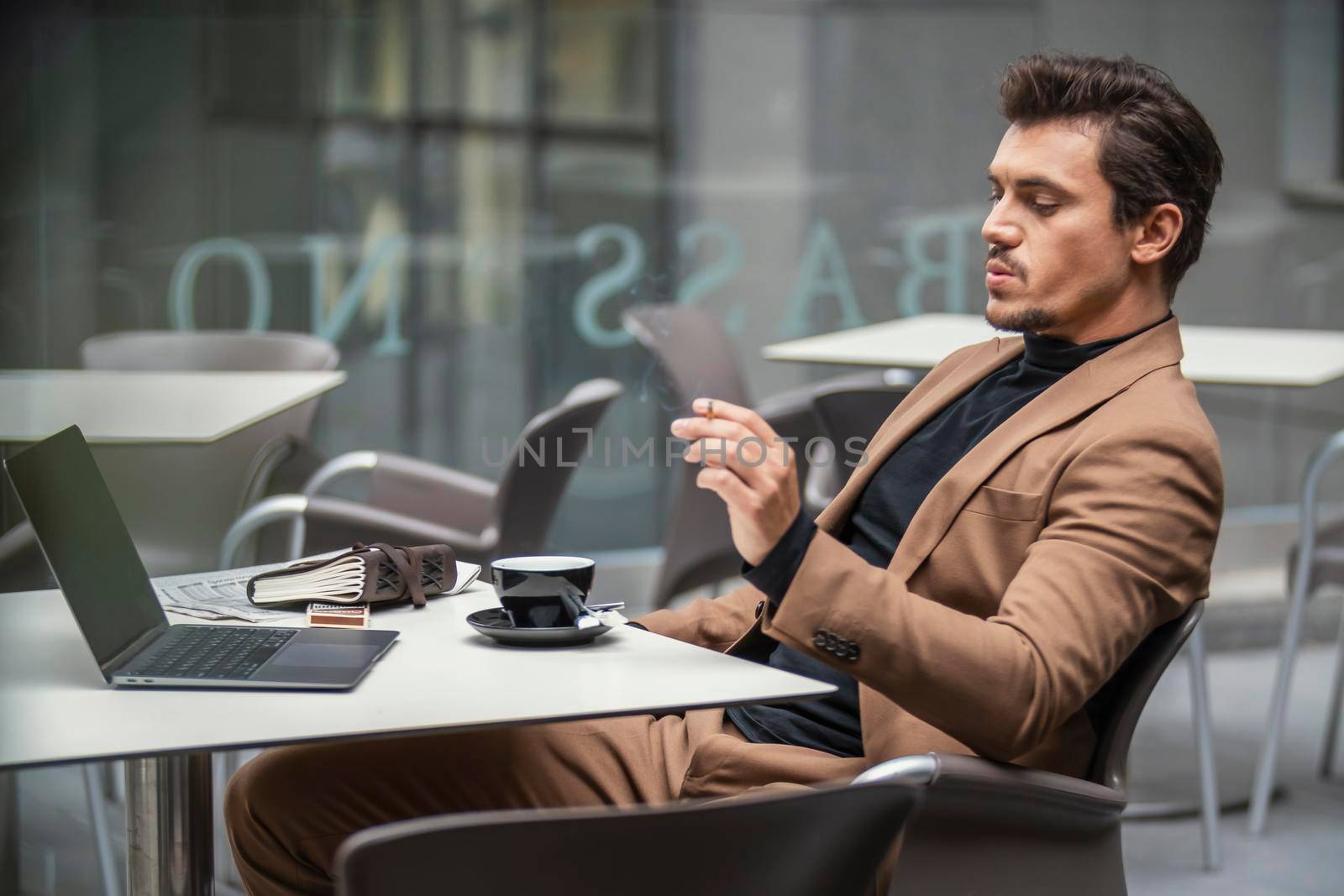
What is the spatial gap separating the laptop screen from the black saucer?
0.33m

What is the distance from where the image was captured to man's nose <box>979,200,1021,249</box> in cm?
168

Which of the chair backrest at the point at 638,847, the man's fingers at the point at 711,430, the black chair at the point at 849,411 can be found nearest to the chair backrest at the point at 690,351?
the black chair at the point at 849,411

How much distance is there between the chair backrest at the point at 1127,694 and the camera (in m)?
1.44

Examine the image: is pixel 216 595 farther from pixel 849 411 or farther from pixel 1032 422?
pixel 849 411

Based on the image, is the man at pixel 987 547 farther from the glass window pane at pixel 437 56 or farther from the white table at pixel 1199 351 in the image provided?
the glass window pane at pixel 437 56

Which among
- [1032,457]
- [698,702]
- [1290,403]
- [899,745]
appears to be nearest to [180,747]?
[698,702]

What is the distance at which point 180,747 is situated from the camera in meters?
Result: 1.14

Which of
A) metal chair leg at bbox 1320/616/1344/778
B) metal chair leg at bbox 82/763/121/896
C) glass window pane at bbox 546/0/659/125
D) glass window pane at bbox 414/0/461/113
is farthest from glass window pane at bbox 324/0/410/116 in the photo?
metal chair leg at bbox 1320/616/1344/778

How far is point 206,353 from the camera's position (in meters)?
3.48

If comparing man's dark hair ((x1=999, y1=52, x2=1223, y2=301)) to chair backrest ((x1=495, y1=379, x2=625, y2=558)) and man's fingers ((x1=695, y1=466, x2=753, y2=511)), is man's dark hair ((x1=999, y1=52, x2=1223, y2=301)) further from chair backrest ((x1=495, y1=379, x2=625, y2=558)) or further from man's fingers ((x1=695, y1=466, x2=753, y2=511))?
chair backrest ((x1=495, y1=379, x2=625, y2=558))

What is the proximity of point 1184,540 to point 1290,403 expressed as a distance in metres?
4.49

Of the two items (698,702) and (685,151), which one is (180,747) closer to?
(698,702)

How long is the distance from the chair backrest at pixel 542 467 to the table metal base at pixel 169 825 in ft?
3.96

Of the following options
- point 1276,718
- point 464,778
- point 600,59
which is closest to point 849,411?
point 1276,718
